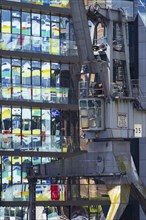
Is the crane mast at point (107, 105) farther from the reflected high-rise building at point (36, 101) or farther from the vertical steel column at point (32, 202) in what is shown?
the reflected high-rise building at point (36, 101)

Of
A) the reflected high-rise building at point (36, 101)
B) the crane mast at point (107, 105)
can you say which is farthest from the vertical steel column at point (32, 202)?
the reflected high-rise building at point (36, 101)

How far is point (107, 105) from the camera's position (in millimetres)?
67875

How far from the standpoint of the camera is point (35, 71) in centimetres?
8225

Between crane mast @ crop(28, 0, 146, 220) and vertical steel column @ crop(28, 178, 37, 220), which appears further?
vertical steel column @ crop(28, 178, 37, 220)

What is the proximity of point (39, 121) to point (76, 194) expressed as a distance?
5.28 meters

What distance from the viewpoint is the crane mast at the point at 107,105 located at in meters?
67.5

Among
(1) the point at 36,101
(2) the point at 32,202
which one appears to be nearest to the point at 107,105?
(2) the point at 32,202

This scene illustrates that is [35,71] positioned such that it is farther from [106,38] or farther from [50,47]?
[106,38]

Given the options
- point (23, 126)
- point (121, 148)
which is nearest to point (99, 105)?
point (121, 148)

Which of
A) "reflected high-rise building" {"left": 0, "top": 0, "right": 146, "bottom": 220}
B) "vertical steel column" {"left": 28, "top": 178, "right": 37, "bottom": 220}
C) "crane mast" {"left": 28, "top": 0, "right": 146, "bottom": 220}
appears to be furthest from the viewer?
"reflected high-rise building" {"left": 0, "top": 0, "right": 146, "bottom": 220}

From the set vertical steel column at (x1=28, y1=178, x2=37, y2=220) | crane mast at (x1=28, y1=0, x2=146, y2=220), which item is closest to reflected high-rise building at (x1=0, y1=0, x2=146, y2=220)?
vertical steel column at (x1=28, y1=178, x2=37, y2=220)

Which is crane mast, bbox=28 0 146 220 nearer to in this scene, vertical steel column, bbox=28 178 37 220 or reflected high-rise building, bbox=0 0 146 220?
vertical steel column, bbox=28 178 37 220

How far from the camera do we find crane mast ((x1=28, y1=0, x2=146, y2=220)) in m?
67.5

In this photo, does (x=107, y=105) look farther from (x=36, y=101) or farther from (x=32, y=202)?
(x=36, y=101)
